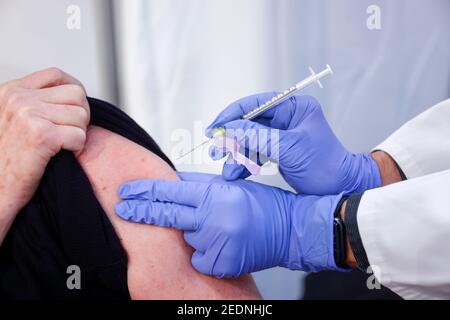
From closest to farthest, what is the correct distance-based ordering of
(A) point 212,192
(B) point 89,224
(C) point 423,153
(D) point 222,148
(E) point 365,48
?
(B) point 89,224 < (A) point 212,192 < (D) point 222,148 < (C) point 423,153 < (E) point 365,48

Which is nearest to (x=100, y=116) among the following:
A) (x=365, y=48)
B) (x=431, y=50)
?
(x=365, y=48)

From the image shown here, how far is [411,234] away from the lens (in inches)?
36.5

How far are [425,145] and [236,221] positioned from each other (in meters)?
0.66

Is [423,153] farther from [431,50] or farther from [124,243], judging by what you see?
[124,243]

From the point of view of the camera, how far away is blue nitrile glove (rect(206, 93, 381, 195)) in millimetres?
1052

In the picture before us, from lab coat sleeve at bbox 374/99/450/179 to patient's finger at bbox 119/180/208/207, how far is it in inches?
25.2

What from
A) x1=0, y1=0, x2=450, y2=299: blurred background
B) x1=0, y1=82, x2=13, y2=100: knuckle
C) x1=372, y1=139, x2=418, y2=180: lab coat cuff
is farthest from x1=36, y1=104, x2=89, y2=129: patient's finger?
x1=372, y1=139, x2=418, y2=180: lab coat cuff

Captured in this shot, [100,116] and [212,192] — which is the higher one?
[100,116]

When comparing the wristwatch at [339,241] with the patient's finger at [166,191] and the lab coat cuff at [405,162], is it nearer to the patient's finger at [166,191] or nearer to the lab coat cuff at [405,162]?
the patient's finger at [166,191]

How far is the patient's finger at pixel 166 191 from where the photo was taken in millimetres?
917

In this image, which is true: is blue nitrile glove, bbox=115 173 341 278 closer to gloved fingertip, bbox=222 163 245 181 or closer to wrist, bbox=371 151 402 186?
gloved fingertip, bbox=222 163 245 181

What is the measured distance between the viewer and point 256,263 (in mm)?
981

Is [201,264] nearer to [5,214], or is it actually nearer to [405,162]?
[5,214]

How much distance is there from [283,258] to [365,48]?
3.13 ft
